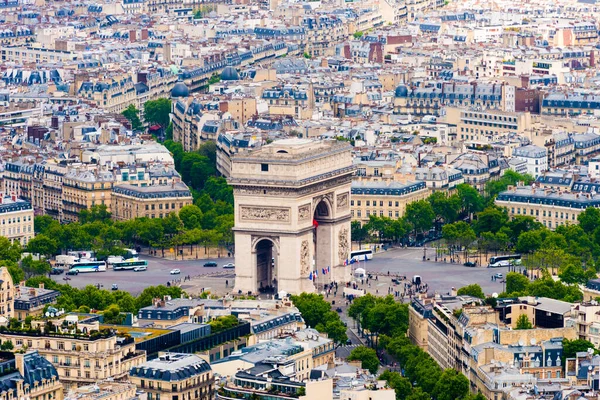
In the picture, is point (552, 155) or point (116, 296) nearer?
point (116, 296)

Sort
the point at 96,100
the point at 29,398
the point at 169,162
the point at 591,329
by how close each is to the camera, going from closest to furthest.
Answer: the point at 29,398 < the point at 591,329 < the point at 169,162 < the point at 96,100

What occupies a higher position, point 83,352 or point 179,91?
point 83,352

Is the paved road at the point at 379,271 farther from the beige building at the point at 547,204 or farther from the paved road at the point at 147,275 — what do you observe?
the beige building at the point at 547,204

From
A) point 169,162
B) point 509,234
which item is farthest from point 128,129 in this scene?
point 509,234

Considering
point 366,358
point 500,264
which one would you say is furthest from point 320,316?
point 500,264

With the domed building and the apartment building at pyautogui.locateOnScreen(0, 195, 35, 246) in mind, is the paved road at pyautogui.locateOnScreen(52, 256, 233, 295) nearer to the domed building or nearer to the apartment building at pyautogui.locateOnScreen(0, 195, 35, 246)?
the apartment building at pyautogui.locateOnScreen(0, 195, 35, 246)

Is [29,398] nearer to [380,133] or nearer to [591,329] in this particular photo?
[591,329]

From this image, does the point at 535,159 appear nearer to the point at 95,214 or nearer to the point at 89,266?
the point at 95,214

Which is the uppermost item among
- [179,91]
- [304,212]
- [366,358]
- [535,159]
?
[304,212]
